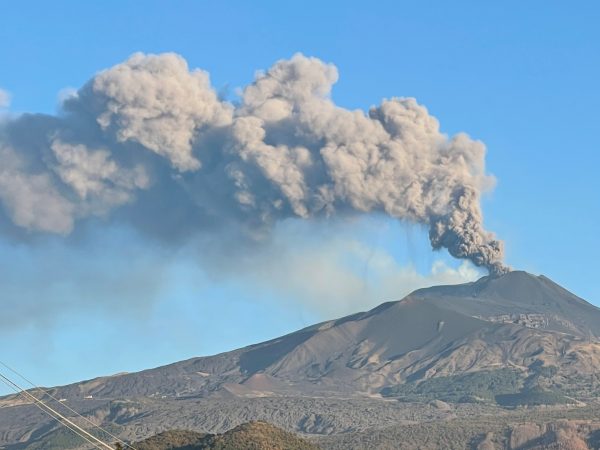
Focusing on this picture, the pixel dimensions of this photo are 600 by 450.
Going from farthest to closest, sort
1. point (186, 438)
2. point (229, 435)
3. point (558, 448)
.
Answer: point (558, 448), point (186, 438), point (229, 435)

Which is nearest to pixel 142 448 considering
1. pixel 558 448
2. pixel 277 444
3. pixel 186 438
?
pixel 186 438

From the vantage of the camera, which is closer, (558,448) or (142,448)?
(142,448)

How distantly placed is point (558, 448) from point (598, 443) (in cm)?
622

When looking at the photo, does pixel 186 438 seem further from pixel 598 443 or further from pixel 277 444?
pixel 598 443

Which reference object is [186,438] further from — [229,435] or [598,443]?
[598,443]

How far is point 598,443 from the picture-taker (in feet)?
638

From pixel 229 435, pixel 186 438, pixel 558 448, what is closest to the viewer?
pixel 229 435

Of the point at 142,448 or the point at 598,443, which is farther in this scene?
the point at 598,443

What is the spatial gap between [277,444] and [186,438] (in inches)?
571

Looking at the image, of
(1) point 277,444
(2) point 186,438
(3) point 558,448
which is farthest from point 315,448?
(3) point 558,448

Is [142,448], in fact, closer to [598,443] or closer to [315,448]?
[315,448]

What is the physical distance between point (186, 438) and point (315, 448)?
657 inches

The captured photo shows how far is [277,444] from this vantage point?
148m

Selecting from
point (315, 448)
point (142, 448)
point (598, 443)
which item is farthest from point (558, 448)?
point (142, 448)
